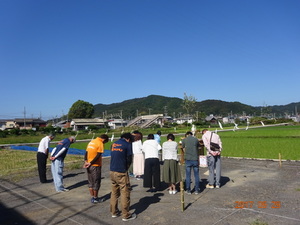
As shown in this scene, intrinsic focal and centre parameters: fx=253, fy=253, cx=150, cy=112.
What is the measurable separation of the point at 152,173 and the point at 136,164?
1373 millimetres

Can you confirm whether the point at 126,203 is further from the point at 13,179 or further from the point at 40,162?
the point at 13,179

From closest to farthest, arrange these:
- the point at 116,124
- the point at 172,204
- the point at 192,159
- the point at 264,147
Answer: the point at 172,204 → the point at 192,159 → the point at 264,147 → the point at 116,124

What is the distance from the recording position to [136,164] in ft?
27.2

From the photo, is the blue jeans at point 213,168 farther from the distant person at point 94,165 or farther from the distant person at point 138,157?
the distant person at point 94,165

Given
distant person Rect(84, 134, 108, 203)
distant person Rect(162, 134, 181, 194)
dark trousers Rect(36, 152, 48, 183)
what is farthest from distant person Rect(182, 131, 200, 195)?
dark trousers Rect(36, 152, 48, 183)

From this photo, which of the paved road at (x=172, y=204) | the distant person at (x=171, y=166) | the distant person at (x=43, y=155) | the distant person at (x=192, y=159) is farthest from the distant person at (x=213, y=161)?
the distant person at (x=43, y=155)

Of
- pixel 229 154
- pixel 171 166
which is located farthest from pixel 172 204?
pixel 229 154

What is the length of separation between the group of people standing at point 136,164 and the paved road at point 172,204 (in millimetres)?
304

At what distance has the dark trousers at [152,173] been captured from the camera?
694 centimetres

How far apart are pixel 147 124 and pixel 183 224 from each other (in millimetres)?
66655

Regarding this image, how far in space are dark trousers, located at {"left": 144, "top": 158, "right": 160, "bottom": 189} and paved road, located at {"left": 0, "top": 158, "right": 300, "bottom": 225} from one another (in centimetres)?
29

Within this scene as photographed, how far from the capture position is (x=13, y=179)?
30.1ft

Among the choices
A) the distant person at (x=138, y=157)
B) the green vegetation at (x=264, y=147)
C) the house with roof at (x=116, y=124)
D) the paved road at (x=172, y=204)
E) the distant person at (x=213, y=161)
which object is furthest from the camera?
the house with roof at (x=116, y=124)

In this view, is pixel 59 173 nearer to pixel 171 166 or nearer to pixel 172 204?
pixel 171 166
